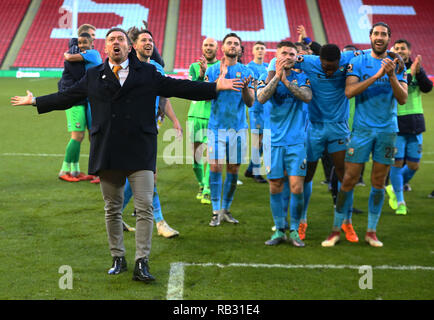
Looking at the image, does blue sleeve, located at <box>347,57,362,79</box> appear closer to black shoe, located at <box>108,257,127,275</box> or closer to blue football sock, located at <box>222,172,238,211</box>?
blue football sock, located at <box>222,172,238,211</box>

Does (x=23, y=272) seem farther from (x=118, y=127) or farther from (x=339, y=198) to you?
(x=339, y=198)

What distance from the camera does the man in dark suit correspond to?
4613mm

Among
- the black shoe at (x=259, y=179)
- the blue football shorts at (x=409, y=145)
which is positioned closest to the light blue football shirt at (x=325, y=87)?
the blue football shorts at (x=409, y=145)

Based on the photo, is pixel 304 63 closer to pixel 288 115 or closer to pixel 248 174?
pixel 288 115

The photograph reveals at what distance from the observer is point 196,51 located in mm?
34000

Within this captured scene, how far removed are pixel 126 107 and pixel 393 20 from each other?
1411 inches

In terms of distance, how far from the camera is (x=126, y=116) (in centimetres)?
461

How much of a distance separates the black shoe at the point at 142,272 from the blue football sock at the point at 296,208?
1.83 m

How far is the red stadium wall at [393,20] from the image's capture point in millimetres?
34844

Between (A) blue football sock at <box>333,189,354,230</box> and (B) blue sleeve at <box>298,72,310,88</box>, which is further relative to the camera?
(A) blue football sock at <box>333,189,354,230</box>

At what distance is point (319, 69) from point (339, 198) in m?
1.32

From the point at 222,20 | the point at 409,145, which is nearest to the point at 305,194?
the point at 409,145

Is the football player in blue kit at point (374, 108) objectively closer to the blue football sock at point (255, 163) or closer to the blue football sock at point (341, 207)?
the blue football sock at point (341, 207)

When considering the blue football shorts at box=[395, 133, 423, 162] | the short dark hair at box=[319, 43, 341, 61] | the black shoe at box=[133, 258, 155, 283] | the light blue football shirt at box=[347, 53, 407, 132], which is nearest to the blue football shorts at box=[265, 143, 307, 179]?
the light blue football shirt at box=[347, 53, 407, 132]
